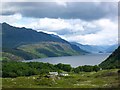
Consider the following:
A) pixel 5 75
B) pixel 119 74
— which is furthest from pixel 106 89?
pixel 5 75

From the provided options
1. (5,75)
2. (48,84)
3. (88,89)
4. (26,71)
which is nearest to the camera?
(88,89)

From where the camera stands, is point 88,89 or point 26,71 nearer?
point 88,89

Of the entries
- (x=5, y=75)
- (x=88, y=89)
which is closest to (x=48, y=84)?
(x=88, y=89)

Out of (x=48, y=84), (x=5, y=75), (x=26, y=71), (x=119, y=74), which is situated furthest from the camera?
(x=26, y=71)

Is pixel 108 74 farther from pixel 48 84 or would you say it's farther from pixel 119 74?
pixel 48 84

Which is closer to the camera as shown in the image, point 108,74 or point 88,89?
point 88,89

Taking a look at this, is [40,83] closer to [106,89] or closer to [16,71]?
[106,89]

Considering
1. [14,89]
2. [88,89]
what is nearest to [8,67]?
[14,89]

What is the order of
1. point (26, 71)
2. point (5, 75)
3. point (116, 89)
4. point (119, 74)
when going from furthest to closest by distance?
point (26, 71)
point (5, 75)
point (119, 74)
point (116, 89)

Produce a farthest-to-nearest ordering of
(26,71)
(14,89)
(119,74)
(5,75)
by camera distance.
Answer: (26,71) → (5,75) → (119,74) → (14,89)

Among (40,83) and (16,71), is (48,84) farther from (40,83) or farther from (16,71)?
(16,71)
